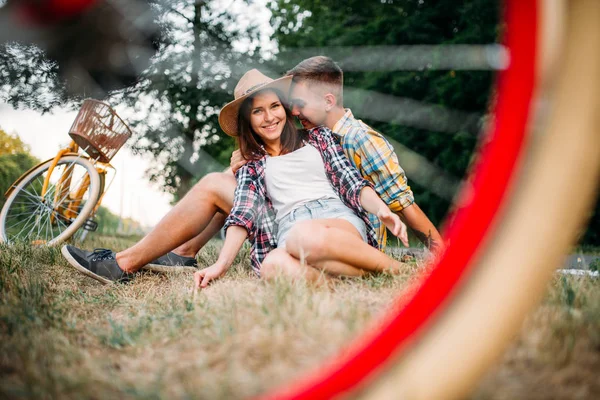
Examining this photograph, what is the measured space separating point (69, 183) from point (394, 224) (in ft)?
8.18

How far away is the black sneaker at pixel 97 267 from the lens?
68.1 inches

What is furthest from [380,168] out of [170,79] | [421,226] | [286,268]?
[170,79]

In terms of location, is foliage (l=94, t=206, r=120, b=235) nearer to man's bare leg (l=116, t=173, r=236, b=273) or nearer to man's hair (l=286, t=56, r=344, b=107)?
man's bare leg (l=116, t=173, r=236, b=273)

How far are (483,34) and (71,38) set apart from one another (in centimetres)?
581

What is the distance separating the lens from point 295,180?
70.1 inches

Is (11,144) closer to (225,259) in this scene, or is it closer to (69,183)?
(69,183)

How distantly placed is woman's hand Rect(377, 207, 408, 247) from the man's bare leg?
2.45 feet

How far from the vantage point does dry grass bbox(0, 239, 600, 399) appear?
0.72 meters

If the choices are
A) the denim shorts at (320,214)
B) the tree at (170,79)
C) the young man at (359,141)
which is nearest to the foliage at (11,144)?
the tree at (170,79)

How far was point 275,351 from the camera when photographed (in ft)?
2.61

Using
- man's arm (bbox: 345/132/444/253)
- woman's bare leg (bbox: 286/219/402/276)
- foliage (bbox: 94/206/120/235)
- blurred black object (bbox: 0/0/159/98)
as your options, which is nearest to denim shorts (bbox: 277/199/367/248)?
woman's bare leg (bbox: 286/219/402/276)

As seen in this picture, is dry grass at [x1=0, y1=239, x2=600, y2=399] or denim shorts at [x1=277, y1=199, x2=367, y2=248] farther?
denim shorts at [x1=277, y1=199, x2=367, y2=248]

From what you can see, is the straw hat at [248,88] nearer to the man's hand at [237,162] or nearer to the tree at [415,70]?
the man's hand at [237,162]

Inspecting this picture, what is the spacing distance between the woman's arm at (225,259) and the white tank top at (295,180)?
0.73 feet
